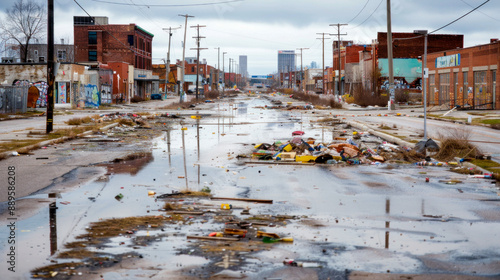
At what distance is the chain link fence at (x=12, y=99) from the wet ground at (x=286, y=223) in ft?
103

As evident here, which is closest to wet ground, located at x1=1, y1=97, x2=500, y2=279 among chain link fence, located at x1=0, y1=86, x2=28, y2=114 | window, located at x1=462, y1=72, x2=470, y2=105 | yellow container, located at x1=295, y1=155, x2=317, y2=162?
yellow container, located at x1=295, y1=155, x2=317, y2=162

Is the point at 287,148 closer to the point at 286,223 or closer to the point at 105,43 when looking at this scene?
the point at 286,223

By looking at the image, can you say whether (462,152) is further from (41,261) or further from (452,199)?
(41,261)

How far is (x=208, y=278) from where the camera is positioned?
20.6 feet

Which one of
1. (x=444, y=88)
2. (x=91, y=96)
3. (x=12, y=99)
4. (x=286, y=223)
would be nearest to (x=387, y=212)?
(x=286, y=223)

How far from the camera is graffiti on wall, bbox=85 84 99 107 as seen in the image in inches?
2421

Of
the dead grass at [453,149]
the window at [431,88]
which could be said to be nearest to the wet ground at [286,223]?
the dead grass at [453,149]

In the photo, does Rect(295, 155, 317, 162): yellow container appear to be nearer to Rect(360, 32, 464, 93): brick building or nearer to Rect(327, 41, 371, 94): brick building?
Rect(360, 32, 464, 93): brick building

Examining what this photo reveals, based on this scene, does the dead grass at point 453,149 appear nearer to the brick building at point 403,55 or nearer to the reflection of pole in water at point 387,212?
the reflection of pole in water at point 387,212

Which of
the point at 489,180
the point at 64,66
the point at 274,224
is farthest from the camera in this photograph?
the point at 64,66

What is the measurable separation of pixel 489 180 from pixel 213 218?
7877 millimetres

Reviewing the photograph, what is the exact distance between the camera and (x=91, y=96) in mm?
62656

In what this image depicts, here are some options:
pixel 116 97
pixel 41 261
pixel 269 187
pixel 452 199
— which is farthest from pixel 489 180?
pixel 116 97

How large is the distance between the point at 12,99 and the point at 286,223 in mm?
39783
